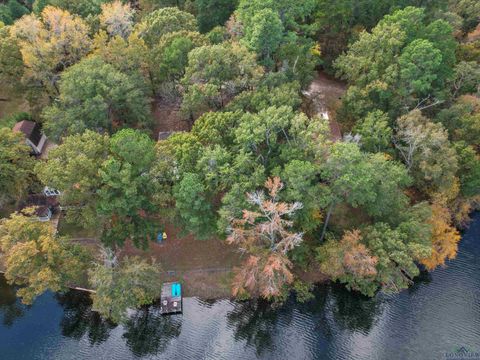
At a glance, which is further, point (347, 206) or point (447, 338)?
point (347, 206)

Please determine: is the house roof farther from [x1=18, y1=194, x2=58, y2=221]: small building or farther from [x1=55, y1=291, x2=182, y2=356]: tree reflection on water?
[x1=55, y1=291, x2=182, y2=356]: tree reflection on water

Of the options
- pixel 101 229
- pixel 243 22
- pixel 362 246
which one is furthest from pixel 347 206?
pixel 101 229

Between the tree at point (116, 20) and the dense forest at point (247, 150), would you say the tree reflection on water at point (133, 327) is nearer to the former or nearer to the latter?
the dense forest at point (247, 150)

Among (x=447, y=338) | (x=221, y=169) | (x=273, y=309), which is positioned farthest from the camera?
(x=273, y=309)

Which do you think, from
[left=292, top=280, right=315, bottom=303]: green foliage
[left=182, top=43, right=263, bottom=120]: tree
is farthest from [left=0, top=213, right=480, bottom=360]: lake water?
[left=182, top=43, right=263, bottom=120]: tree

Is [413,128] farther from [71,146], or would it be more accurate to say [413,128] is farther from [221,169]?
[71,146]

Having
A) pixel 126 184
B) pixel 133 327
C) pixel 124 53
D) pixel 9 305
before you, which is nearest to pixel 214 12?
pixel 124 53

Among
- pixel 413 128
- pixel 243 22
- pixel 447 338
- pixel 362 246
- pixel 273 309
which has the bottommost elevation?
pixel 273 309

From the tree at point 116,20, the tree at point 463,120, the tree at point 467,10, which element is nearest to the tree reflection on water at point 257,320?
the tree at point 463,120
